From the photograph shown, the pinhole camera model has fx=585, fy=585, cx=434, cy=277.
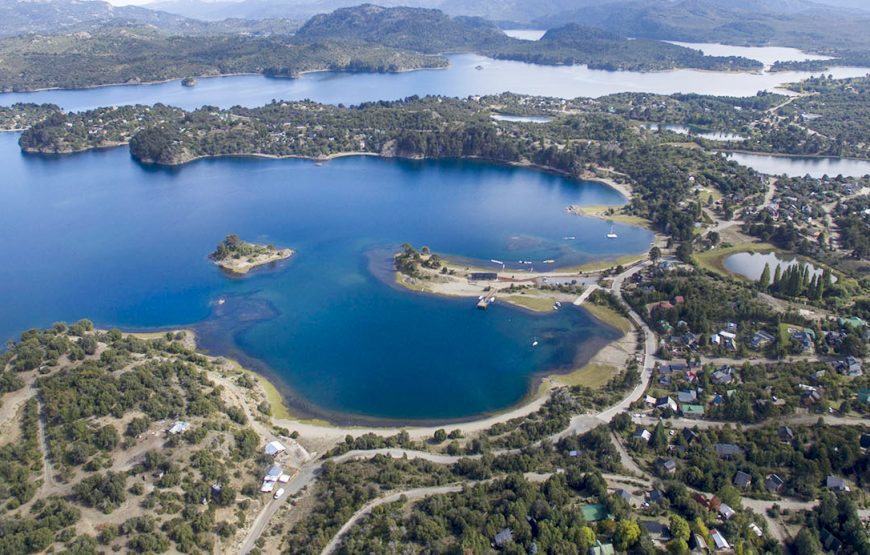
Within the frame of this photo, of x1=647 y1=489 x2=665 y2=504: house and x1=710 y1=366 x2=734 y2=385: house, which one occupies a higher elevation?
x1=710 y1=366 x2=734 y2=385: house

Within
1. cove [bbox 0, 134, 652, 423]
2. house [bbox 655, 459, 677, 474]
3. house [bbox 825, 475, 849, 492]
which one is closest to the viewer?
house [bbox 825, 475, 849, 492]

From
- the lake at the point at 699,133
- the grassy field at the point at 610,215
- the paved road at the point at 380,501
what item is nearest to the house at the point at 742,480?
the paved road at the point at 380,501

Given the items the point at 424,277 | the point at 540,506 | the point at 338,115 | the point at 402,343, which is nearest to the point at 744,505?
the point at 540,506

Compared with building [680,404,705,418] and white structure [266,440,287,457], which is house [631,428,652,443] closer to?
building [680,404,705,418]

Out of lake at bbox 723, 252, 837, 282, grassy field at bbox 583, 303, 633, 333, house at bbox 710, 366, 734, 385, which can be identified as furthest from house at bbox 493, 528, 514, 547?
lake at bbox 723, 252, 837, 282

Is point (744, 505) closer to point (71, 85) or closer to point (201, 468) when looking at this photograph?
point (201, 468)

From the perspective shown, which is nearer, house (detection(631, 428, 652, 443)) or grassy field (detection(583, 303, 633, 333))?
house (detection(631, 428, 652, 443))

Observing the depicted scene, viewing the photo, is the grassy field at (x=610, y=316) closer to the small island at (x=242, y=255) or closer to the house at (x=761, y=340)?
the house at (x=761, y=340)
